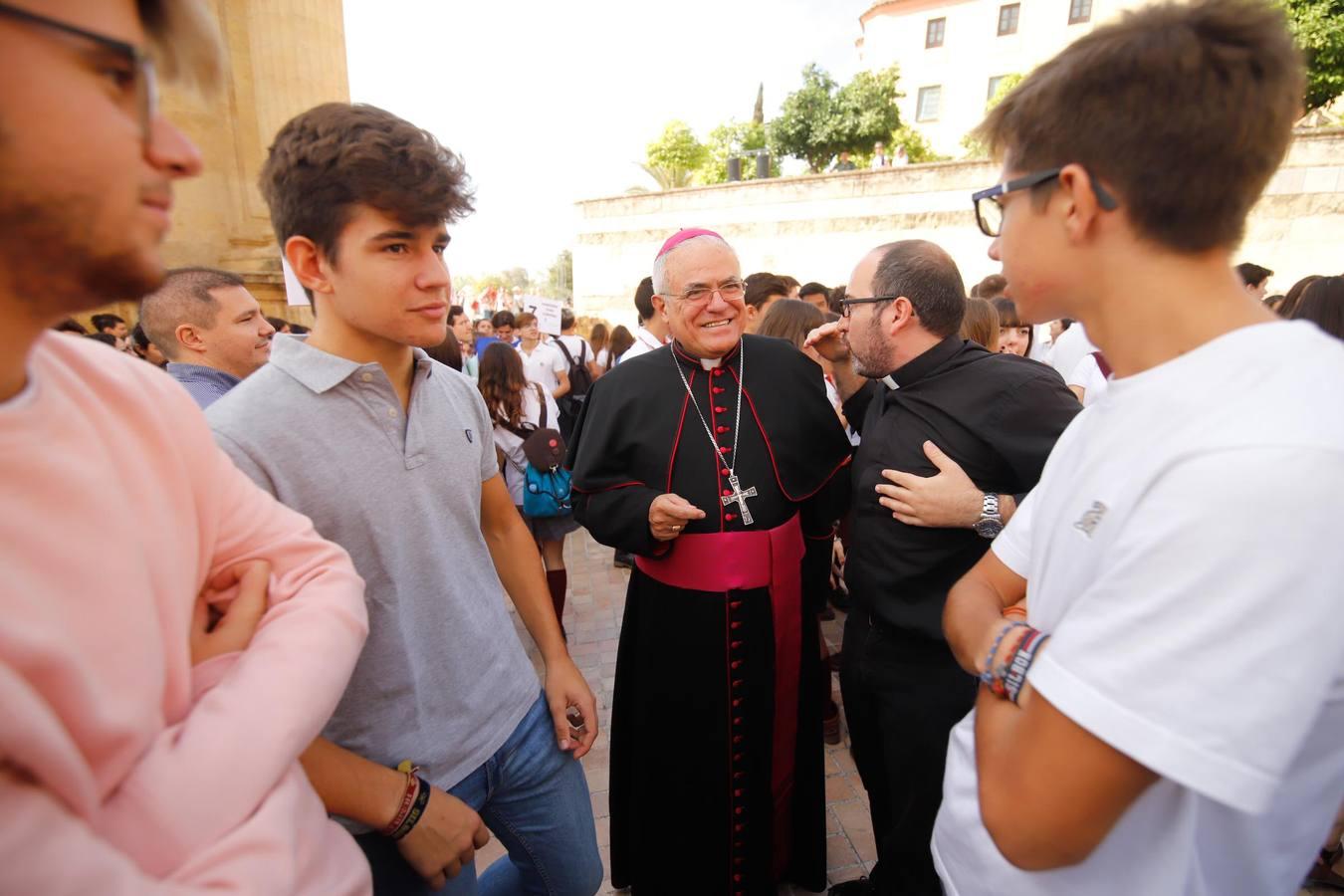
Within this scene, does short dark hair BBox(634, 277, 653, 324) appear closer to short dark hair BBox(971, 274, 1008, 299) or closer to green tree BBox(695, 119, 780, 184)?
short dark hair BBox(971, 274, 1008, 299)

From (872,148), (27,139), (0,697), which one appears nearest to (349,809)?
(0,697)

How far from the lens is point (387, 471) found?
154 centimetres

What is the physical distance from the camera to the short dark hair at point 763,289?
226 inches

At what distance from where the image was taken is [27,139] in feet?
2.11

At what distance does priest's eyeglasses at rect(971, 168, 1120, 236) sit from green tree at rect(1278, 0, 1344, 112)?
86.9 ft

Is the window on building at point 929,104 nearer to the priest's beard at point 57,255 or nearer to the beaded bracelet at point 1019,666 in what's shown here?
the beaded bracelet at point 1019,666

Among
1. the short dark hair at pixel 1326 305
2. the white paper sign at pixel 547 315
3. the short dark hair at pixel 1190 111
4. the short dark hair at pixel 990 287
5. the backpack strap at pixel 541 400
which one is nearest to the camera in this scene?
the short dark hair at pixel 1190 111

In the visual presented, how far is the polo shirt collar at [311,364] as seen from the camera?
148cm

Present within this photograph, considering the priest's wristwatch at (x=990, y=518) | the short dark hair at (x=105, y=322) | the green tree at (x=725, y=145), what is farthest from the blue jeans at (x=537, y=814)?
the green tree at (x=725, y=145)

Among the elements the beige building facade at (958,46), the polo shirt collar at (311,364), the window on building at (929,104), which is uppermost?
the beige building facade at (958,46)

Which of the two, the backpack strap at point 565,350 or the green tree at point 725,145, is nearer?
the backpack strap at point 565,350

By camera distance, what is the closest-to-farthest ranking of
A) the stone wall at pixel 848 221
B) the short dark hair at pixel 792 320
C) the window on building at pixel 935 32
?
the short dark hair at pixel 792 320
the stone wall at pixel 848 221
the window on building at pixel 935 32

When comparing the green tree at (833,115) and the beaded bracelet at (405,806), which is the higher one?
the green tree at (833,115)

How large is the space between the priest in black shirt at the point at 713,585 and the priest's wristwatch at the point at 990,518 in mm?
686
